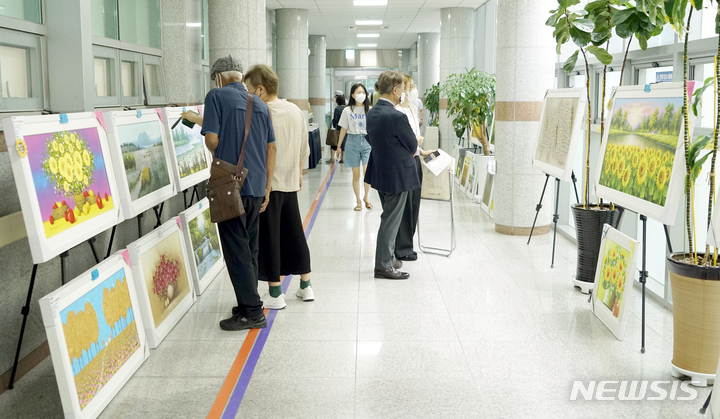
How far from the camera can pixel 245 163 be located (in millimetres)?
4207

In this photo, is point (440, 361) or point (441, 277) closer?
point (440, 361)

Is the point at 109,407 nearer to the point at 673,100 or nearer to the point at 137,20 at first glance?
the point at 673,100

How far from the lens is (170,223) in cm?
457

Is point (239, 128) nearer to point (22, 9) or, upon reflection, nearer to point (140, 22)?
point (22, 9)

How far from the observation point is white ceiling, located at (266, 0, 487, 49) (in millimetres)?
13445

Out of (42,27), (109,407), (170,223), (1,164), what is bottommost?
(109,407)

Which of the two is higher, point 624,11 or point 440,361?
point 624,11

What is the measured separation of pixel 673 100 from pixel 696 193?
1.16 metres

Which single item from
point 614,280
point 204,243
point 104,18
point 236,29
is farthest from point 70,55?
point 614,280

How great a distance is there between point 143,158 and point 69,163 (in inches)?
40.7

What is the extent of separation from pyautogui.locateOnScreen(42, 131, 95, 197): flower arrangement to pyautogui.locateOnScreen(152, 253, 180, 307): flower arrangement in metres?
0.89

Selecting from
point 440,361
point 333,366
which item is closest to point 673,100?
point 440,361

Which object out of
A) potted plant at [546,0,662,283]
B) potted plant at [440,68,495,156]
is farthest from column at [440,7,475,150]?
potted plant at [546,0,662,283]

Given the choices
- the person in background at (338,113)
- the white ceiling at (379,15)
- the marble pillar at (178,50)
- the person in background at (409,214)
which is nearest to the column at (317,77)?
the white ceiling at (379,15)
